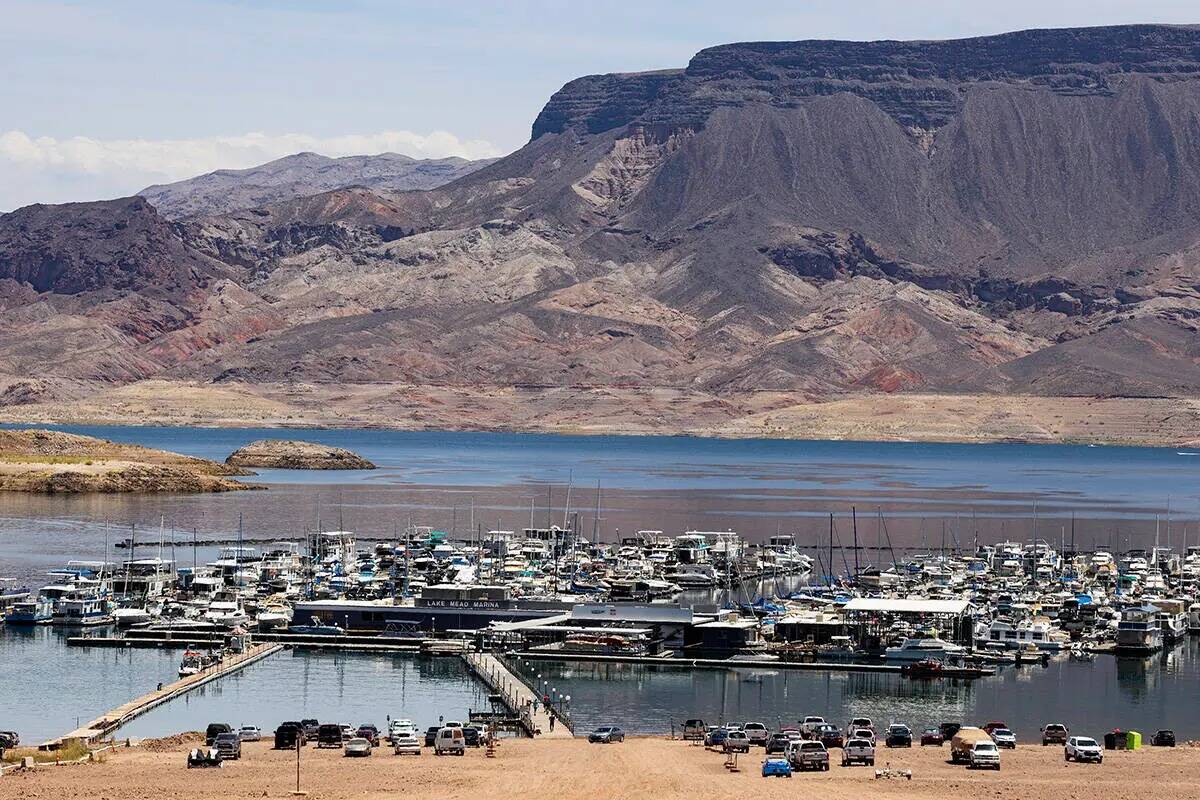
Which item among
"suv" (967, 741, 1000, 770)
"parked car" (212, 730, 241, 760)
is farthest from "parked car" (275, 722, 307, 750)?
"suv" (967, 741, 1000, 770)

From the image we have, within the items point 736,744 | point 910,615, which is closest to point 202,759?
point 736,744

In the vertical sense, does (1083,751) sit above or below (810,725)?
above

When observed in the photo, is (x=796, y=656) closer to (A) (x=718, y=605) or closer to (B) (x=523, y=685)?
(B) (x=523, y=685)

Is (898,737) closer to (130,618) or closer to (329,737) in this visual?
(329,737)

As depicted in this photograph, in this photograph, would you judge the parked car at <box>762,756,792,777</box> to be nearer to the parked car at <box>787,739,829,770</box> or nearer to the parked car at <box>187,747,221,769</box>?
the parked car at <box>787,739,829,770</box>

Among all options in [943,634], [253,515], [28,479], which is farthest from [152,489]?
[943,634]

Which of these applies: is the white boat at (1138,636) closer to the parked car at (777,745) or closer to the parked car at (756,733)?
the parked car at (756,733)
